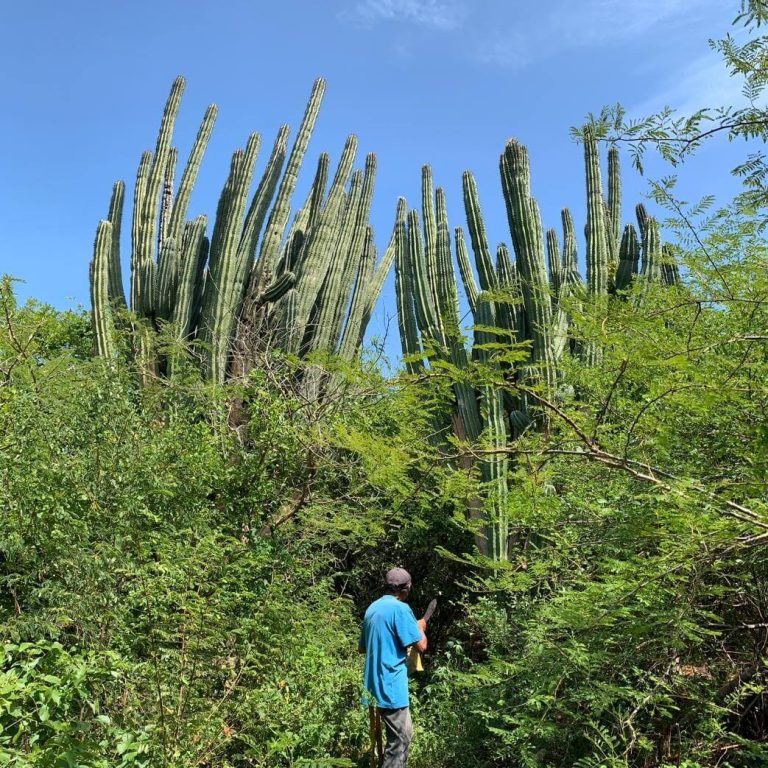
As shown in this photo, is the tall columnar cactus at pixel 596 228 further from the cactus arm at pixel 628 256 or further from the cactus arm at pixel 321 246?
the cactus arm at pixel 321 246

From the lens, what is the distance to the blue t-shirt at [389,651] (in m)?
3.67

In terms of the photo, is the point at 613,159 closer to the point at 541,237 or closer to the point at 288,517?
the point at 541,237

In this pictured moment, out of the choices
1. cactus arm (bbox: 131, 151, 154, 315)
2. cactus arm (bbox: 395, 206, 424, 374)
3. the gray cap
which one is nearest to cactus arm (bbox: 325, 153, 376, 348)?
cactus arm (bbox: 395, 206, 424, 374)

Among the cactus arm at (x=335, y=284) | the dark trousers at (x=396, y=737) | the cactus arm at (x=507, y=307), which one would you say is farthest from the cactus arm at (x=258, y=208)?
the dark trousers at (x=396, y=737)

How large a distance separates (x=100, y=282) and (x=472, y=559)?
25.4ft

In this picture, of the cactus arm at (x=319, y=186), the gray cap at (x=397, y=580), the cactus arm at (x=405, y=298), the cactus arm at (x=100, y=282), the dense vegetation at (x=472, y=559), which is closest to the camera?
the dense vegetation at (x=472, y=559)

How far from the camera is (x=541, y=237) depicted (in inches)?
350

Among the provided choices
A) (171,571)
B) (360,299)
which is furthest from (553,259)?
(171,571)

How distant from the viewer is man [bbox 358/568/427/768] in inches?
144

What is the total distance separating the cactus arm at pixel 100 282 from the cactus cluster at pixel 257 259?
0.02 meters

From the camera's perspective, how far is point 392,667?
369 cm

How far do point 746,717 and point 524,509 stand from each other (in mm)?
1848

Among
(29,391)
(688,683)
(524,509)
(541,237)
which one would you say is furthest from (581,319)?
(541,237)

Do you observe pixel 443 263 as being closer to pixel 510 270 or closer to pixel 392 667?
pixel 510 270
